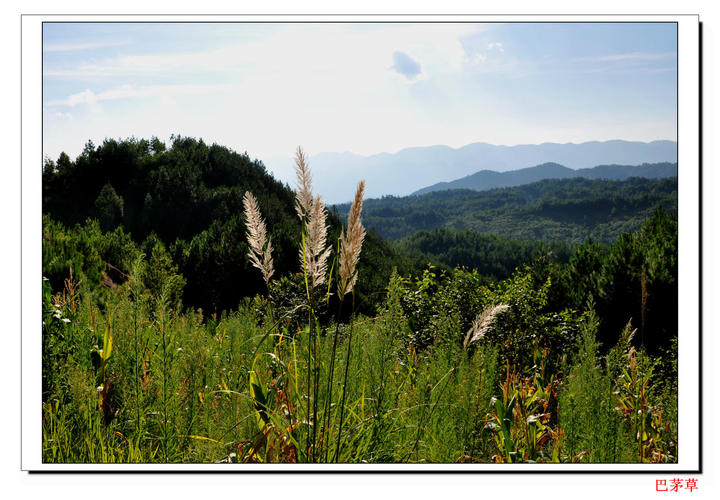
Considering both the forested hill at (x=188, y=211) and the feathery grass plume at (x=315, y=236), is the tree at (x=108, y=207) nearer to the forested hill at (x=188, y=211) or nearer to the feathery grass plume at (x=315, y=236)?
the forested hill at (x=188, y=211)

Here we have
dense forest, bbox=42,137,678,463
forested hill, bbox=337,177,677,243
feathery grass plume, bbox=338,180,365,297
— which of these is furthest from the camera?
forested hill, bbox=337,177,677,243

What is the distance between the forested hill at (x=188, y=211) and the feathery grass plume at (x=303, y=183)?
7.28 metres

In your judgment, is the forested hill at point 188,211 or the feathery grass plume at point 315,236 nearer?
the feathery grass plume at point 315,236

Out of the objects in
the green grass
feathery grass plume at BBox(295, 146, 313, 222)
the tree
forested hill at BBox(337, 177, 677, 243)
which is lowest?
the green grass

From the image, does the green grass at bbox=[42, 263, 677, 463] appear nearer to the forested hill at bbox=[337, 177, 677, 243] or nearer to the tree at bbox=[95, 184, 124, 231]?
the tree at bbox=[95, 184, 124, 231]

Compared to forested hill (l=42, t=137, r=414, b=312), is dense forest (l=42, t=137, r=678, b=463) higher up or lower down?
lower down

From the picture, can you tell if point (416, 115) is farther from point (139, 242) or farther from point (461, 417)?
point (139, 242)

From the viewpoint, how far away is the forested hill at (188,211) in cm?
1236

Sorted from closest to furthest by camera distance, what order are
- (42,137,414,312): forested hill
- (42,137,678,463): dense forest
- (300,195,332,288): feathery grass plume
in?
(300,195,332,288): feathery grass plume < (42,137,678,463): dense forest < (42,137,414,312): forested hill

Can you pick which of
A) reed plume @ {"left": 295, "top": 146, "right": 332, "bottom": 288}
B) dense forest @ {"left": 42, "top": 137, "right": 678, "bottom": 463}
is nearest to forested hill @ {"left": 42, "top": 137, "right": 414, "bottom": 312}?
dense forest @ {"left": 42, "top": 137, "right": 678, "bottom": 463}

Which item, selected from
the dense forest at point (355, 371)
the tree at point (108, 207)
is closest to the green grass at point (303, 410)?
the dense forest at point (355, 371)

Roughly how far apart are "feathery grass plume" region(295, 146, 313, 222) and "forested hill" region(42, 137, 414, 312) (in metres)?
7.28

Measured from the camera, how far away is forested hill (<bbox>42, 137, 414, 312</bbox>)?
1236cm

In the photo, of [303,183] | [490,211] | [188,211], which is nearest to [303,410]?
[303,183]
